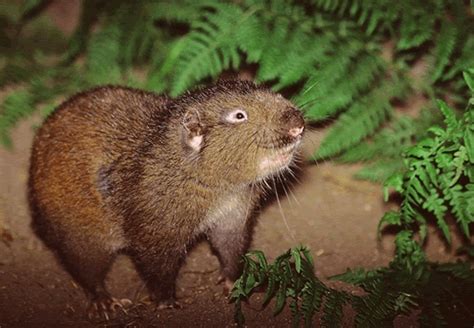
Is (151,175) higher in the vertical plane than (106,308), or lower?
higher

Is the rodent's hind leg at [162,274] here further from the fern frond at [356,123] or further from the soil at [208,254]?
the fern frond at [356,123]

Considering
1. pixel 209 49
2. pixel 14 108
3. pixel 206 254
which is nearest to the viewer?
pixel 206 254

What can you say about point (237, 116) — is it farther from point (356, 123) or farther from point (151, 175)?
point (356, 123)

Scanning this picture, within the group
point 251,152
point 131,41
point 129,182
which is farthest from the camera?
point 131,41

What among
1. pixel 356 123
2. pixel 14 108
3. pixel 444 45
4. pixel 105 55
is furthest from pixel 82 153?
pixel 444 45

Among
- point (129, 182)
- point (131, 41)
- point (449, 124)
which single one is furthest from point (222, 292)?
point (131, 41)

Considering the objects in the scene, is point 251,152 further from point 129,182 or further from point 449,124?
point 449,124

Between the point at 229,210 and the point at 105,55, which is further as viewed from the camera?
the point at 105,55
